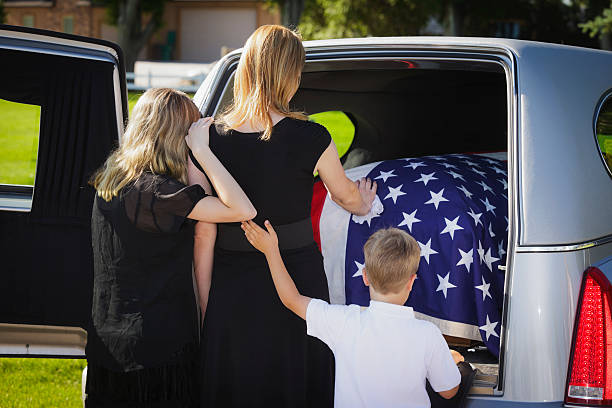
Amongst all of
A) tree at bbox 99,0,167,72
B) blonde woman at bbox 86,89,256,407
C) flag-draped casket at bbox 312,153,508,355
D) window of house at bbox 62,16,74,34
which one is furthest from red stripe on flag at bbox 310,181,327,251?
window of house at bbox 62,16,74,34

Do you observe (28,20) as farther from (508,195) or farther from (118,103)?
(508,195)

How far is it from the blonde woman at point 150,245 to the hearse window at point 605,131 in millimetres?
1263

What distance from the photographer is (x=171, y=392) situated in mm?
2639

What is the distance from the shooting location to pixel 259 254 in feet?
8.79

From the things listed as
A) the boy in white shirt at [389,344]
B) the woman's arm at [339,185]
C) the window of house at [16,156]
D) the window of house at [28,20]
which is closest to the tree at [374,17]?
the window of house at [16,156]

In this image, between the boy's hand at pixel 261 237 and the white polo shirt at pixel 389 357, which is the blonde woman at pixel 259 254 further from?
the white polo shirt at pixel 389 357

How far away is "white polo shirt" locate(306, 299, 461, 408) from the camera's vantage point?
2.32 meters

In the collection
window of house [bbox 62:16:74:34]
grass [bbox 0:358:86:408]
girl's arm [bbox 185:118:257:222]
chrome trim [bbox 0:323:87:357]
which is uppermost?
window of house [bbox 62:16:74:34]

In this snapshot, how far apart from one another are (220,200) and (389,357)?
797 millimetres

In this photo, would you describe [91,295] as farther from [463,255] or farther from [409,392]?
[463,255]

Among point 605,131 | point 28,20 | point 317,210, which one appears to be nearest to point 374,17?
point 28,20

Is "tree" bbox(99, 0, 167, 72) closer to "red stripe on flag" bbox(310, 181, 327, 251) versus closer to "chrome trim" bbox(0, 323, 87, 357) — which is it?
"red stripe on flag" bbox(310, 181, 327, 251)

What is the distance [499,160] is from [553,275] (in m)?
1.99

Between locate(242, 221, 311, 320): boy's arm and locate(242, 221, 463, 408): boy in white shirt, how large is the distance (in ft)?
0.69
